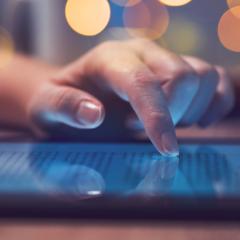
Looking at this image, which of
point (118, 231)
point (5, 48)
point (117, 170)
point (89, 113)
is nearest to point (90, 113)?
point (89, 113)

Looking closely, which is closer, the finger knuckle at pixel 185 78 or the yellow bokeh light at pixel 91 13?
the finger knuckle at pixel 185 78

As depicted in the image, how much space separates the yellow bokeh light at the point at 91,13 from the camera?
3.85ft

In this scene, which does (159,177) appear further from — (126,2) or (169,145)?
(126,2)

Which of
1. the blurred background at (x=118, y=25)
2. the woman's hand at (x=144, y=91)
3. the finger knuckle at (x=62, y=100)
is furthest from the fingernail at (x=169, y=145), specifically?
the blurred background at (x=118, y=25)

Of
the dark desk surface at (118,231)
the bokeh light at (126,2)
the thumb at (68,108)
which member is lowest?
the bokeh light at (126,2)

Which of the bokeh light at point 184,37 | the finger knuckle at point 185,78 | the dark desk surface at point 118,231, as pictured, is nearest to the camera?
the dark desk surface at point 118,231

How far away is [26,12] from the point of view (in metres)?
1.27

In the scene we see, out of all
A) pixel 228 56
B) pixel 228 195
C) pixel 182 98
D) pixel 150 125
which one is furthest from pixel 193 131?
pixel 228 56

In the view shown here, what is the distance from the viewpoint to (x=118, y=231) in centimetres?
29

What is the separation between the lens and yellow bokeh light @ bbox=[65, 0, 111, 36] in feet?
3.85

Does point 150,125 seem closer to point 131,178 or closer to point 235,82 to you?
point 131,178

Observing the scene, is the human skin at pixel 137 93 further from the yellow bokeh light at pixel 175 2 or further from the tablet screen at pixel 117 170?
the yellow bokeh light at pixel 175 2

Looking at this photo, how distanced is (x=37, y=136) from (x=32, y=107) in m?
0.08

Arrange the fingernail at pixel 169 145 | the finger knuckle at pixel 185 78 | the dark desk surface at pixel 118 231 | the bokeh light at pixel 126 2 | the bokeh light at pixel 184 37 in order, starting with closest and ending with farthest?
the dark desk surface at pixel 118 231, the fingernail at pixel 169 145, the finger knuckle at pixel 185 78, the bokeh light at pixel 126 2, the bokeh light at pixel 184 37
